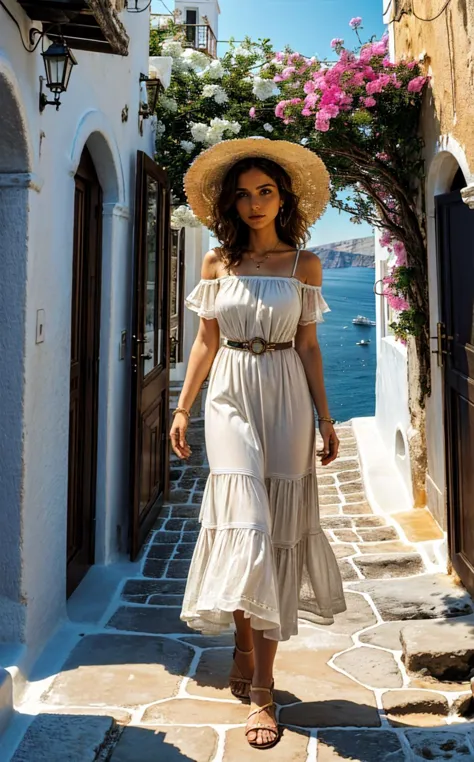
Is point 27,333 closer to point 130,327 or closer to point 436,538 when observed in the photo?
point 130,327

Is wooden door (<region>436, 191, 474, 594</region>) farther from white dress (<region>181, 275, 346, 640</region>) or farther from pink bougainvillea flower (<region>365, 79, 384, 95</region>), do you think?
white dress (<region>181, 275, 346, 640</region>)

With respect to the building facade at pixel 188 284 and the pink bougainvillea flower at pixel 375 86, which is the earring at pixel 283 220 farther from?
the building facade at pixel 188 284

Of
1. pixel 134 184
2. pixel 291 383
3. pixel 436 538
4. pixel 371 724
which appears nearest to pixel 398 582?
pixel 436 538

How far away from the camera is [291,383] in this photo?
8.77 ft

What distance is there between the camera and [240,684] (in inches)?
111

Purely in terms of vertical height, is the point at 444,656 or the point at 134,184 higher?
the point at 134,184

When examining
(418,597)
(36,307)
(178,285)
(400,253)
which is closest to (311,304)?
(36,307)

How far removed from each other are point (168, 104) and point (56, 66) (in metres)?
4.01

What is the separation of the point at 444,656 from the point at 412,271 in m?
3.34

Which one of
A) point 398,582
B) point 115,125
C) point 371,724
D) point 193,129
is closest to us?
point 371,724

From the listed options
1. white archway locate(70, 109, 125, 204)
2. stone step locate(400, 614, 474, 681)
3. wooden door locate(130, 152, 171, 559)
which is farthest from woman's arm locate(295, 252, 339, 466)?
wooden door locate(130, 152, 171, 559)

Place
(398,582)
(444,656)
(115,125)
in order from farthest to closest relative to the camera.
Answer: (115,125) → (398,582) → (444,656)

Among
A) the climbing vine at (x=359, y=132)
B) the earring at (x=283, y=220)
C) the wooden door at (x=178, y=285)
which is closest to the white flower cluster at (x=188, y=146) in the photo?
the climbing vine at (x=359, y=132)

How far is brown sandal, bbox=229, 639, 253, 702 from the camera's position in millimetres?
2797
